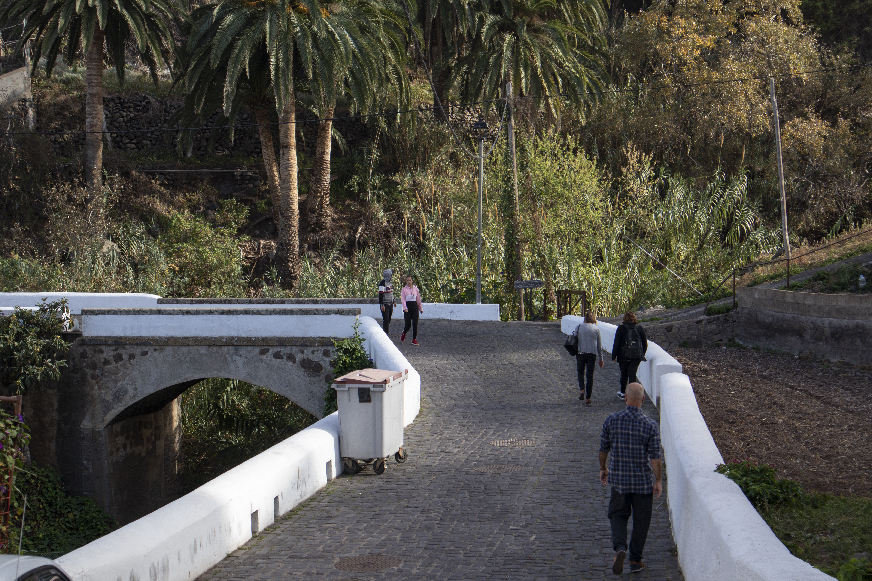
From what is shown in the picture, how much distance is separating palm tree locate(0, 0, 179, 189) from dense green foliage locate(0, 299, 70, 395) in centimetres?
1237

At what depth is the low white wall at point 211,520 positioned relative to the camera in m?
5.32

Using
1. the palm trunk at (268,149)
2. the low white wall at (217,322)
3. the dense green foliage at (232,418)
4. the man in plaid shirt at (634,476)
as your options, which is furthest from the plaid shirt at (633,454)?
the palm trunk at (268,149)

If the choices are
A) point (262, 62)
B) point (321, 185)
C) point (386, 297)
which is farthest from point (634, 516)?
point (321, 185)

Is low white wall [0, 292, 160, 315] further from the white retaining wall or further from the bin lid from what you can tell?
the bin lid

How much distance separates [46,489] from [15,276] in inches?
407

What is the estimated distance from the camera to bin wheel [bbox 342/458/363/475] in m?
9.73

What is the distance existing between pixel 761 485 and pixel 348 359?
982 cm

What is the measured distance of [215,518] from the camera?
6688 millimetres

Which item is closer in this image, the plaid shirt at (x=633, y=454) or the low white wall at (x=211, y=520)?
the low white wall at (x=211, y=520)

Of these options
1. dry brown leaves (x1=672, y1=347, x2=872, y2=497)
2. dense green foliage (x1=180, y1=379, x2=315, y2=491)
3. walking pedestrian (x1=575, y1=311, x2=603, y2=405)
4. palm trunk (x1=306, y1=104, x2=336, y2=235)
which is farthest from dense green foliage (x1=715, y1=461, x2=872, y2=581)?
palm trunk (x1=306, y1=104, x2=336, y2=235)

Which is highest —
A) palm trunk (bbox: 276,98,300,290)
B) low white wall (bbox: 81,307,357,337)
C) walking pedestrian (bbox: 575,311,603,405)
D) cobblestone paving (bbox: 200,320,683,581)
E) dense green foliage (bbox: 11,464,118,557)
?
palm trunk (bbox: 276,98,300,290)

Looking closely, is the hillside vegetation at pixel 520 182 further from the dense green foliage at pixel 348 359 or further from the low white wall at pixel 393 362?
the low white wall at pixel 393 362

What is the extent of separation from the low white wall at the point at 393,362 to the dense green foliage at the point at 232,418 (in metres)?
9.06

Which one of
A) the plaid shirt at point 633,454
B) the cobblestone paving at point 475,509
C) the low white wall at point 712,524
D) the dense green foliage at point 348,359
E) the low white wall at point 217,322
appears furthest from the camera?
the low white wall at point 217,322
